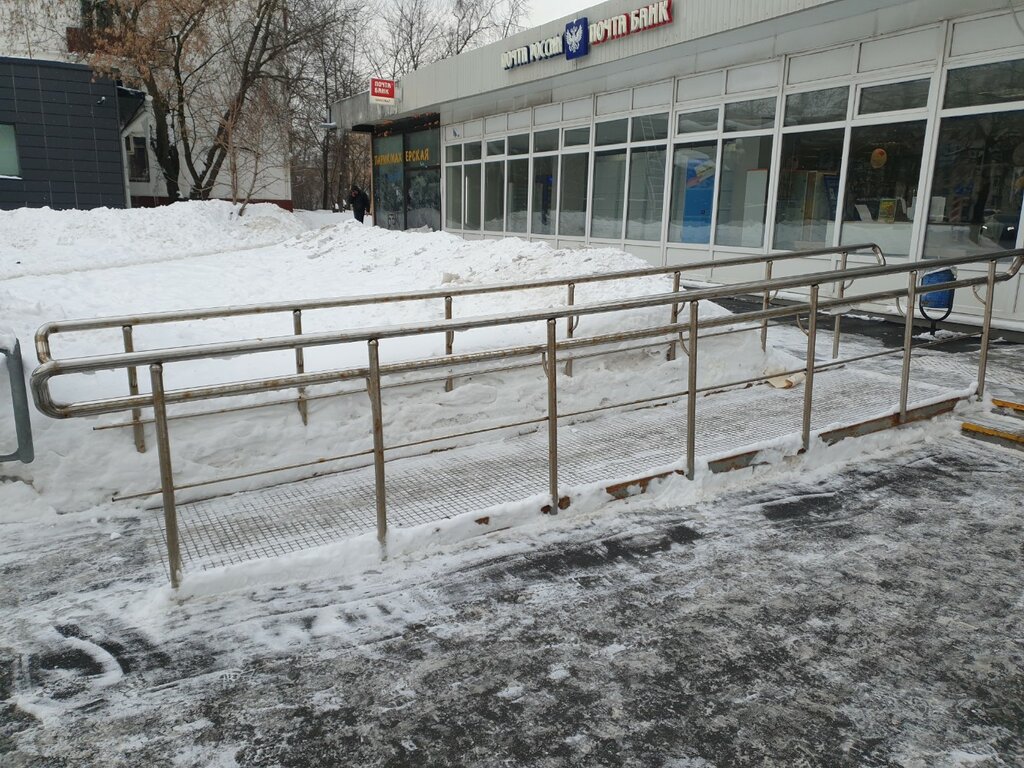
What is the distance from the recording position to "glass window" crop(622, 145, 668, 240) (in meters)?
14.1

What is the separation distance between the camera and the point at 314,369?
5.96 m

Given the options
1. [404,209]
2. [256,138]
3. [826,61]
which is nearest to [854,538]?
[826,61]

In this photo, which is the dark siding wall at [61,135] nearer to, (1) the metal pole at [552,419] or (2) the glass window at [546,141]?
(2) the glass window at [546,141]

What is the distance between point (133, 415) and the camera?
472 cm

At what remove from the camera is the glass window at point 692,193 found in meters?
13.1

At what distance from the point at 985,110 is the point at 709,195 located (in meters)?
4.65

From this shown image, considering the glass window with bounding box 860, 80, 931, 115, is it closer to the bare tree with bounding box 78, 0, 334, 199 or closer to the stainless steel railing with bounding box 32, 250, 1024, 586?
the stainless steel railing with bounding box 32, 250, 1024, 586

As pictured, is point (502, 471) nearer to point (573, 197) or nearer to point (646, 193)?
point (646, 193)

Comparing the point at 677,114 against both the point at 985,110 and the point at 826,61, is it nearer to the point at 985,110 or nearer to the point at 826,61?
the point at 826,61

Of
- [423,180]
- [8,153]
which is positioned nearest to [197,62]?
[8,153]

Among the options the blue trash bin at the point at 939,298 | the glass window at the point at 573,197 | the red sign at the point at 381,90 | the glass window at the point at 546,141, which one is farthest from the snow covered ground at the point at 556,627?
the red sign at the point at 381,90

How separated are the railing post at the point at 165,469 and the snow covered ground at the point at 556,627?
0.48 feet

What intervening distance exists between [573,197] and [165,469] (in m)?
14.2

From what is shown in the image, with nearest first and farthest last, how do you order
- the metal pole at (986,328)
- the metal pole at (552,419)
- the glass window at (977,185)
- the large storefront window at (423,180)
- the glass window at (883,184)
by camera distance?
the metal pole at (552,419) < the metal pole at (986,328) < the glass window at (977,185) < the glass window at (883,184) < the large storefront window at (423,180)
